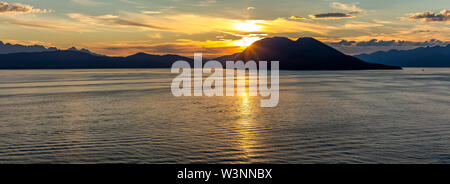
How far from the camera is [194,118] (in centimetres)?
3188

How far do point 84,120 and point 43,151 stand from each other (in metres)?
11.9

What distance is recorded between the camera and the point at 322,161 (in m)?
16.8

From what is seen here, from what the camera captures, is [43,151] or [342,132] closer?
[43,151]

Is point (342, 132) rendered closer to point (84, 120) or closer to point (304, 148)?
point (304, 148)

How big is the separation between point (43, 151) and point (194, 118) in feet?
48.2
